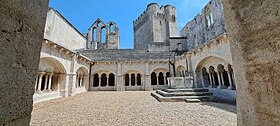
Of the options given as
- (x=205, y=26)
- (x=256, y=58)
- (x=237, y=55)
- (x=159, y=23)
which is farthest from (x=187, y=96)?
(x=159, y=23)

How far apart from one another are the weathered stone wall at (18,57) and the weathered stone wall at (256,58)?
2.16 meters

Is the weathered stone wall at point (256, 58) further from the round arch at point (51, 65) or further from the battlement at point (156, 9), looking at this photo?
the battlement at point (156, 9)

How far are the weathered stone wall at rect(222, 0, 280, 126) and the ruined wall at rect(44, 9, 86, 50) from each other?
12.6m

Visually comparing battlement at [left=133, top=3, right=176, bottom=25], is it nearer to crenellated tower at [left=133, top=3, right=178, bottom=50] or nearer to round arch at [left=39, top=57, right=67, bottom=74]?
crenellated tower at [left=133, top=3, right=178, bottom=50]

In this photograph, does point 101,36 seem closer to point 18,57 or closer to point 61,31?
point 61,31

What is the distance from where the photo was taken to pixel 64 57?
320 inches

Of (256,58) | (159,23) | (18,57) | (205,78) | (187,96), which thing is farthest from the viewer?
(159,23)

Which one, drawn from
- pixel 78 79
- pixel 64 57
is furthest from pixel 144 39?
pixel 64 57

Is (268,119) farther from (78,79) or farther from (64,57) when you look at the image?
(78,79)

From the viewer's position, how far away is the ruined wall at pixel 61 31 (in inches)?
527

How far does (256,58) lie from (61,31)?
1898 centimetres

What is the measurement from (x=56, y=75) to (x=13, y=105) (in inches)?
352

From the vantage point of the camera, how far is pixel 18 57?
87 cm

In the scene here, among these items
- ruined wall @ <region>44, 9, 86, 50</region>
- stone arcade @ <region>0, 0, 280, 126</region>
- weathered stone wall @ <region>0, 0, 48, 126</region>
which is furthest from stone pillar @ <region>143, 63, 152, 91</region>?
weathered stone wall @ <region>0, 0, 48, 126</region>
